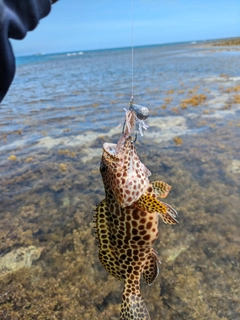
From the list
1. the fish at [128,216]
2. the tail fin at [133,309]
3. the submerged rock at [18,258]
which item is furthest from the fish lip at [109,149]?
the submerged rock at [18,258]

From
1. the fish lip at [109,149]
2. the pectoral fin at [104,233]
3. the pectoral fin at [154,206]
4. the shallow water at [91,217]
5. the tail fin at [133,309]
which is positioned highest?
the fish lip at [109,149]

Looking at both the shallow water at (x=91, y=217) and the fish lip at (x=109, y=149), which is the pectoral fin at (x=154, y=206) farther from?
the shallow water at (x=91, y=217)

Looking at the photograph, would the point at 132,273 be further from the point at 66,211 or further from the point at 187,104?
the point at 187,104

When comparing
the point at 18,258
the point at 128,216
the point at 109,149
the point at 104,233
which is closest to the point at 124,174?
the point at 109,149

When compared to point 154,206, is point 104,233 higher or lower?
lower

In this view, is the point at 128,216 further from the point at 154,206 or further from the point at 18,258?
the point at 18,258

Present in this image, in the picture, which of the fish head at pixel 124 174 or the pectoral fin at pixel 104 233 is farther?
the pectoral fin at pixel 104 233

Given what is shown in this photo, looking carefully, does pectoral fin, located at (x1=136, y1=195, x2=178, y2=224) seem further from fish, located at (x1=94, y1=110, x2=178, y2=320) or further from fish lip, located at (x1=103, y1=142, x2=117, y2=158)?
fish lip, located at (x1=103, y1=142, x2=117, y2=158)

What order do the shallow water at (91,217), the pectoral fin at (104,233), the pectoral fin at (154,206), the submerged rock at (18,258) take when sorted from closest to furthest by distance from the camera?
→ the pectoral fin at (154,206) < the pectoral fin at (104,233) < the shallow water at (91,217) < the submerged rock at (18,258)
